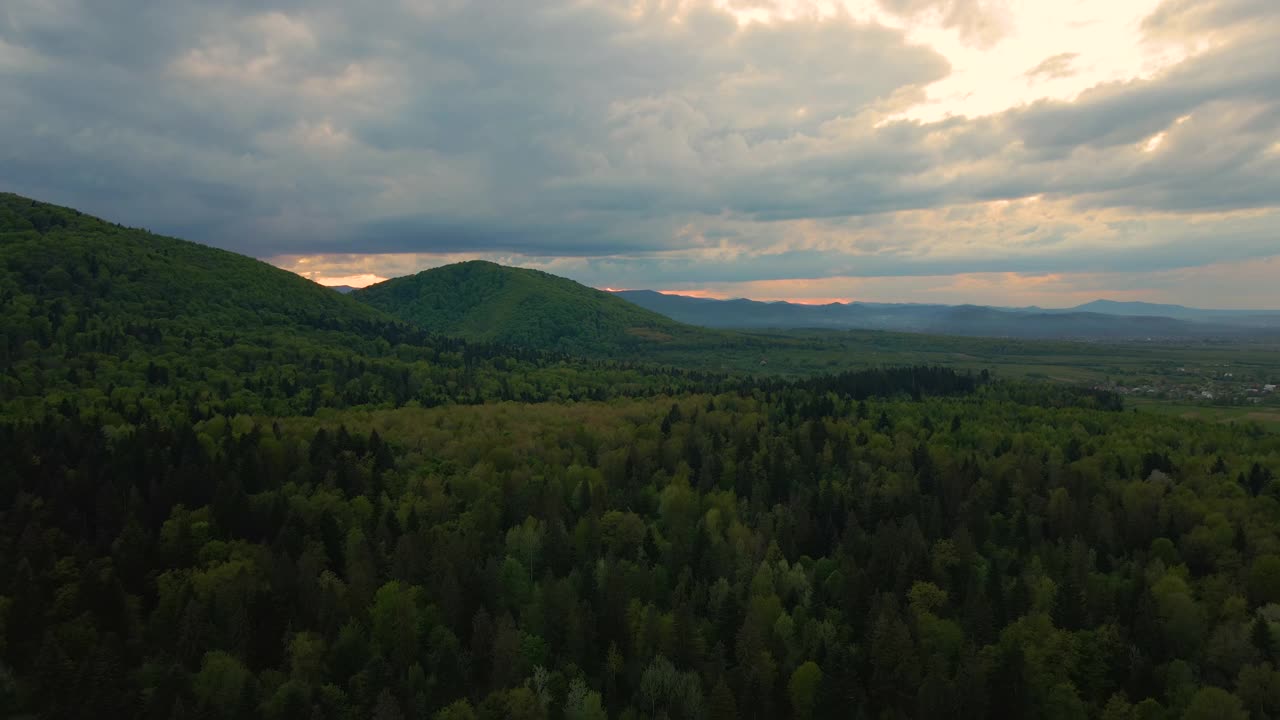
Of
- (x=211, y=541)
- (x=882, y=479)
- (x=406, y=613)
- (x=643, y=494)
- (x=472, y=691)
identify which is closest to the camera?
(x=472, y=691)

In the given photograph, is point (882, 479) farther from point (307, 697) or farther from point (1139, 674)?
point (307, 697)

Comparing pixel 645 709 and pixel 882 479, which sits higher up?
pixel 882 479

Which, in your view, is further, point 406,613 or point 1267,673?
point 406,613

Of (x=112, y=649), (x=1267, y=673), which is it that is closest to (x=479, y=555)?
(x=112, y=649)

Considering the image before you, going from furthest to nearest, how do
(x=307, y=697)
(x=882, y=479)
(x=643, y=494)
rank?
(x=882, y=479)
(x=643, y=494)
(x=307, y=697)

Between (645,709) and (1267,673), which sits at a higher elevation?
(1267,673)

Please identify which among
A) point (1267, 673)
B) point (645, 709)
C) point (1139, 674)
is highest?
point (1267, 673)

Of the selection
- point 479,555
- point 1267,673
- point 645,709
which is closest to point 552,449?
point 479,555

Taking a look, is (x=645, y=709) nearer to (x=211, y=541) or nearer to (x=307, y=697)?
(x=307, y=697)

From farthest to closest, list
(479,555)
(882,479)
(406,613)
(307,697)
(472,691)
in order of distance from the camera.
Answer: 1. (882,479)
2. (479,555)
3. (406,613)
4. (472,691)
5. (307,697)
